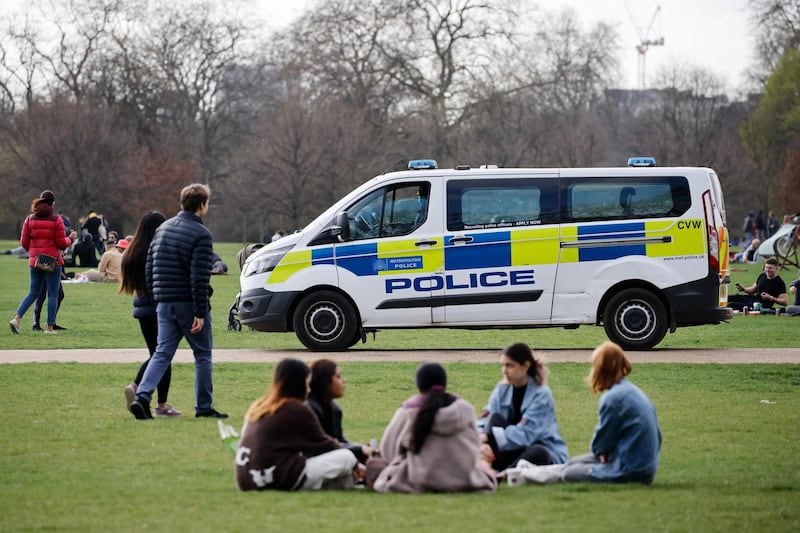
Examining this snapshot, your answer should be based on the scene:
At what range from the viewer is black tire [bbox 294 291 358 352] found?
674 inches

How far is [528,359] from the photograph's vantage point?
9023 millimetres

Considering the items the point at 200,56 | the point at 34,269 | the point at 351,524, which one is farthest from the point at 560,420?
the point at 200,56

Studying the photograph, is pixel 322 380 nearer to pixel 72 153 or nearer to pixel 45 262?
pixel 45 262

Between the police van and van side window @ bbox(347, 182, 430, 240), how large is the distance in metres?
0.01

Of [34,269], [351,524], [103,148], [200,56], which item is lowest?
[351,524]

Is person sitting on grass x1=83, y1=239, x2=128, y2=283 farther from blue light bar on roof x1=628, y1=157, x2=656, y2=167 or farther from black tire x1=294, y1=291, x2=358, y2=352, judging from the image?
blue light bar on roof x1=628, y1=157, x2=656, y2=167

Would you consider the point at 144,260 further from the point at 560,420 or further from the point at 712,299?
the point at 712,299

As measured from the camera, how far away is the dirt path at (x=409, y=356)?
642 inches

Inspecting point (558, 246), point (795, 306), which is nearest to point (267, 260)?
point (558, 246)

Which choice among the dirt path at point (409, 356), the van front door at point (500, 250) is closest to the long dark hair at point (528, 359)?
the dirt path at point (409, 356)

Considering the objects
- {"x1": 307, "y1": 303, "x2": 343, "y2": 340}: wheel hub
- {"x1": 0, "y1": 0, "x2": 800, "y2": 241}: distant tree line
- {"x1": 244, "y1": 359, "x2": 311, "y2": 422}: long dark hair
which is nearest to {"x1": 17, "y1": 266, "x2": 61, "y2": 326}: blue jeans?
{"x1": 307, "y1": 303, "x2": 343, "y2": 340}: wheel hub

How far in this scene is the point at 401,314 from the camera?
17.1 m

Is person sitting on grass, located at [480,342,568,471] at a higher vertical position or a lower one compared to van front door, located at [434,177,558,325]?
lower

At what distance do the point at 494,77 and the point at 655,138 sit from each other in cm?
→ 1599
